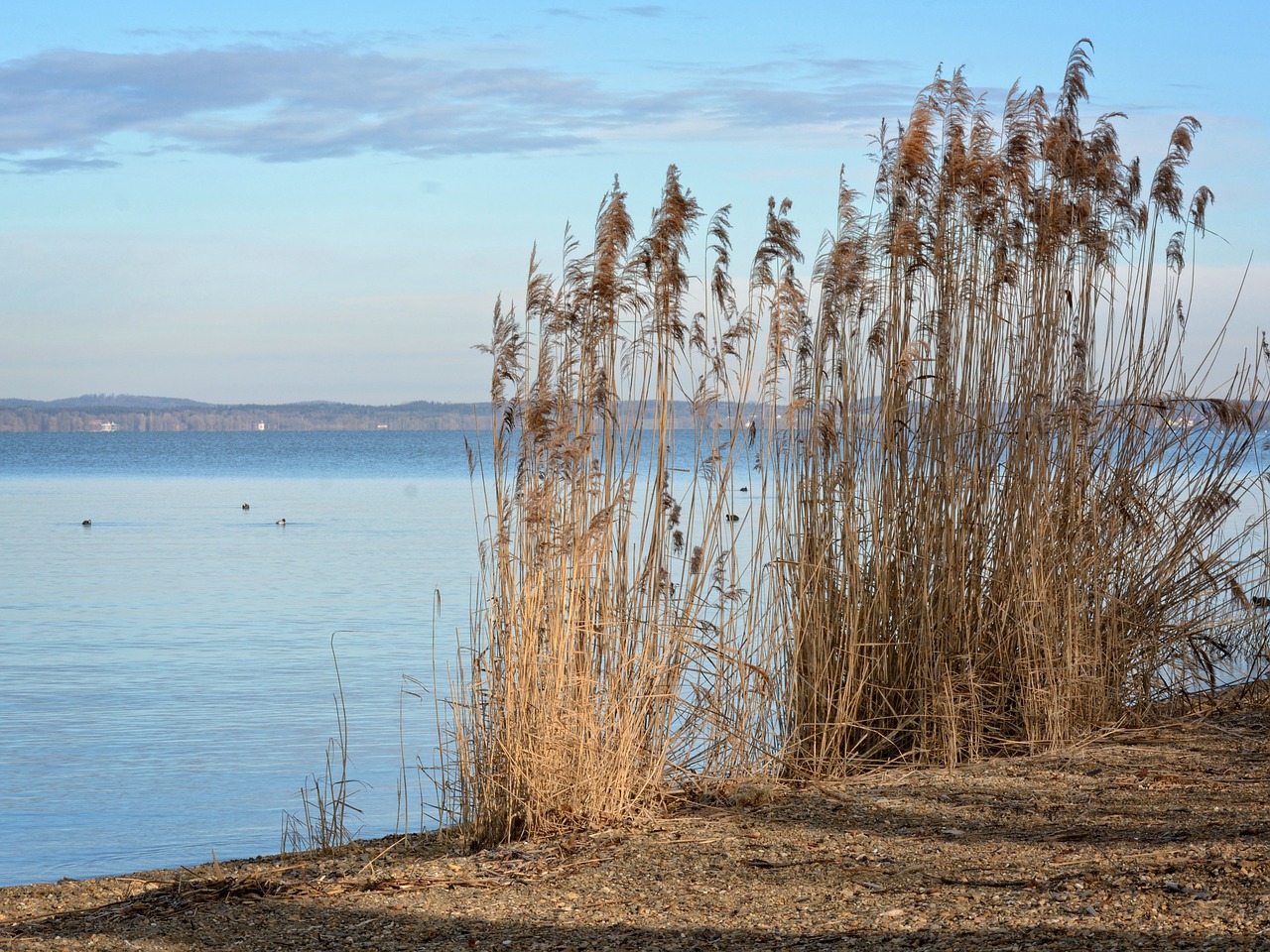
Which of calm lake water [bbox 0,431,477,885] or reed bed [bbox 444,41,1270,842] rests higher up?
reed bed [bbox 444,41,1270,842]

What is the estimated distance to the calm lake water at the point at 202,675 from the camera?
596cm

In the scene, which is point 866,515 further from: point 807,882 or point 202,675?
point 202,675

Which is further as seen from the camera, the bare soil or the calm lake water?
the calm lake water

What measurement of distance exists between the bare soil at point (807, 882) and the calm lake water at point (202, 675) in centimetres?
116

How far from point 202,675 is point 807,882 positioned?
6590mm

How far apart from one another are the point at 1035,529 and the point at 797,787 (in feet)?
4.97

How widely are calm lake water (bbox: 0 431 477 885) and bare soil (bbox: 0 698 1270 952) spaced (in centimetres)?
116

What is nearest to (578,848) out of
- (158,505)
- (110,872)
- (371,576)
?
(110,872)

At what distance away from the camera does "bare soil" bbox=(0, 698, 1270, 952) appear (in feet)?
10.3

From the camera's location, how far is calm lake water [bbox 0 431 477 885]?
19.6 feet

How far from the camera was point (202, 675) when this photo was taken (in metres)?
9.08

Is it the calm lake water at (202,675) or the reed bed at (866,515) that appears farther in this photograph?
the calm lake water at (202,675)

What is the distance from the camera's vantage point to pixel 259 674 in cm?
912

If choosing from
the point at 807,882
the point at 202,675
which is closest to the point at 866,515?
the point at 807,882
